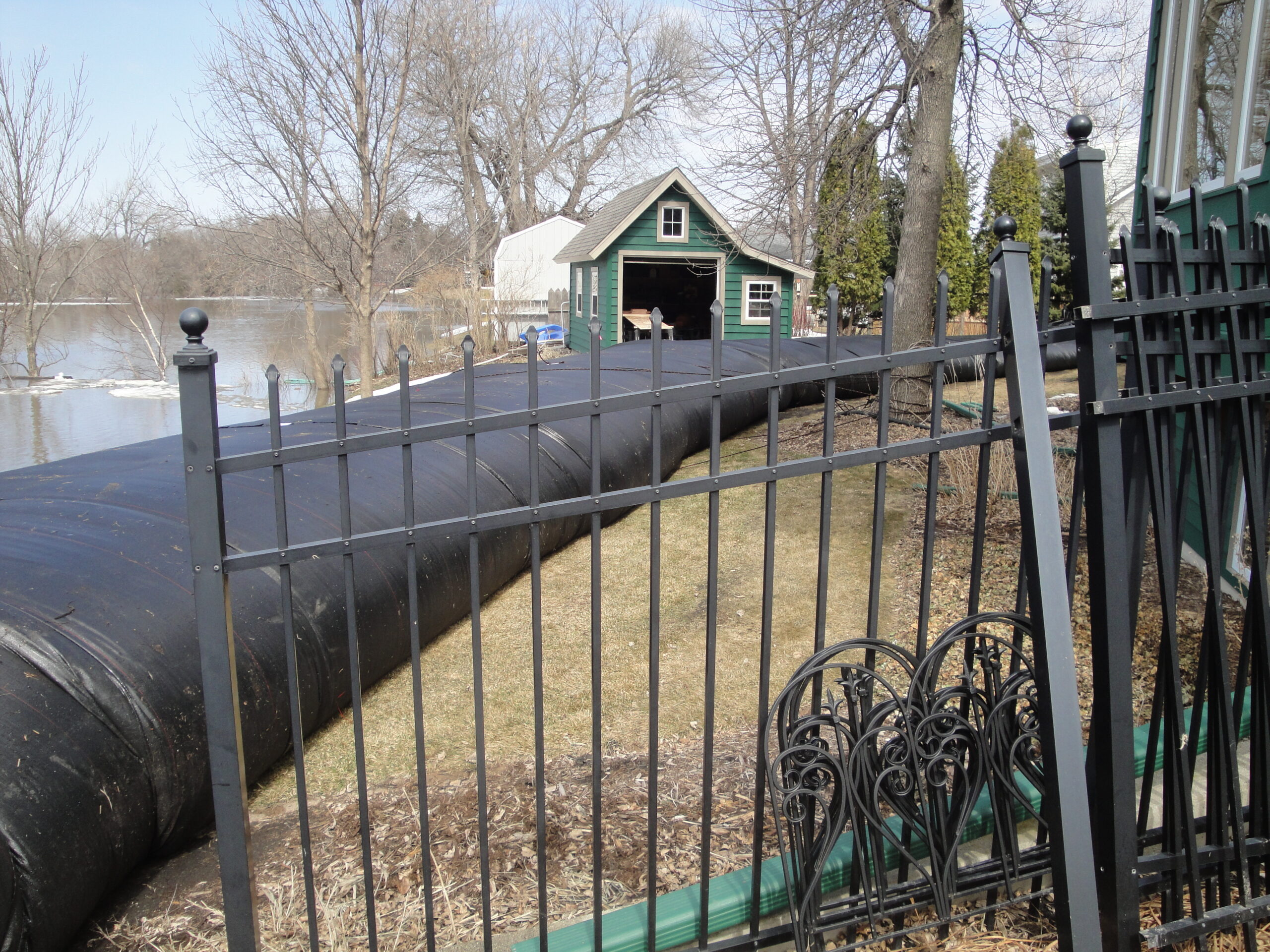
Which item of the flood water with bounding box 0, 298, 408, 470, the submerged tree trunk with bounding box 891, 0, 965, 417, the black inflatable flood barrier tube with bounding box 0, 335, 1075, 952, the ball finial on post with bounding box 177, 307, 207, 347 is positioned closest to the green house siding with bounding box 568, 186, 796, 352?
the flood water with bounding box 0, 298, 408, 470

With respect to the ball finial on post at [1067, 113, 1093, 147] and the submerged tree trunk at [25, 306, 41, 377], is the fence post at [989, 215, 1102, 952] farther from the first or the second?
the submerged tree trunk at [25, 306, 41, 377]

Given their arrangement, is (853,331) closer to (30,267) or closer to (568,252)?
→ (568,252)

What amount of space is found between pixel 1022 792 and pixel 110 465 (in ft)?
14.6

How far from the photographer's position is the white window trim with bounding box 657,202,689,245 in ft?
61.7

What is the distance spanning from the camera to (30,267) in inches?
592

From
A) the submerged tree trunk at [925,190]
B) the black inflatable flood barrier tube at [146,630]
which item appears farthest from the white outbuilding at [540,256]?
the black inflatable flood barrier tube at [146,630]

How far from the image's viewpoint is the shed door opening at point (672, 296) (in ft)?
70.1

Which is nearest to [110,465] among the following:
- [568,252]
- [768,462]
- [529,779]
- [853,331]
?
[529,779]

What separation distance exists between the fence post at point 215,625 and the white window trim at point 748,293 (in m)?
17.3

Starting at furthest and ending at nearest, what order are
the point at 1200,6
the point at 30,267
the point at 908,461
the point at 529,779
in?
the point at 30,267 → the point at 908,461 → the point at 1200,6 → the point at 529,779

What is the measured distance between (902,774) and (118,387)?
2073 cm

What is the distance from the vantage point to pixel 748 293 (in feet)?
61.0

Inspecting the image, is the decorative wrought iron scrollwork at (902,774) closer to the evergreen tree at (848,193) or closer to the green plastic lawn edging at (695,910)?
the green plastic lawn edging at (695,910)

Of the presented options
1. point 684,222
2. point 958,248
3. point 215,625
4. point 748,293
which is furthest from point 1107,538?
point 958,248
